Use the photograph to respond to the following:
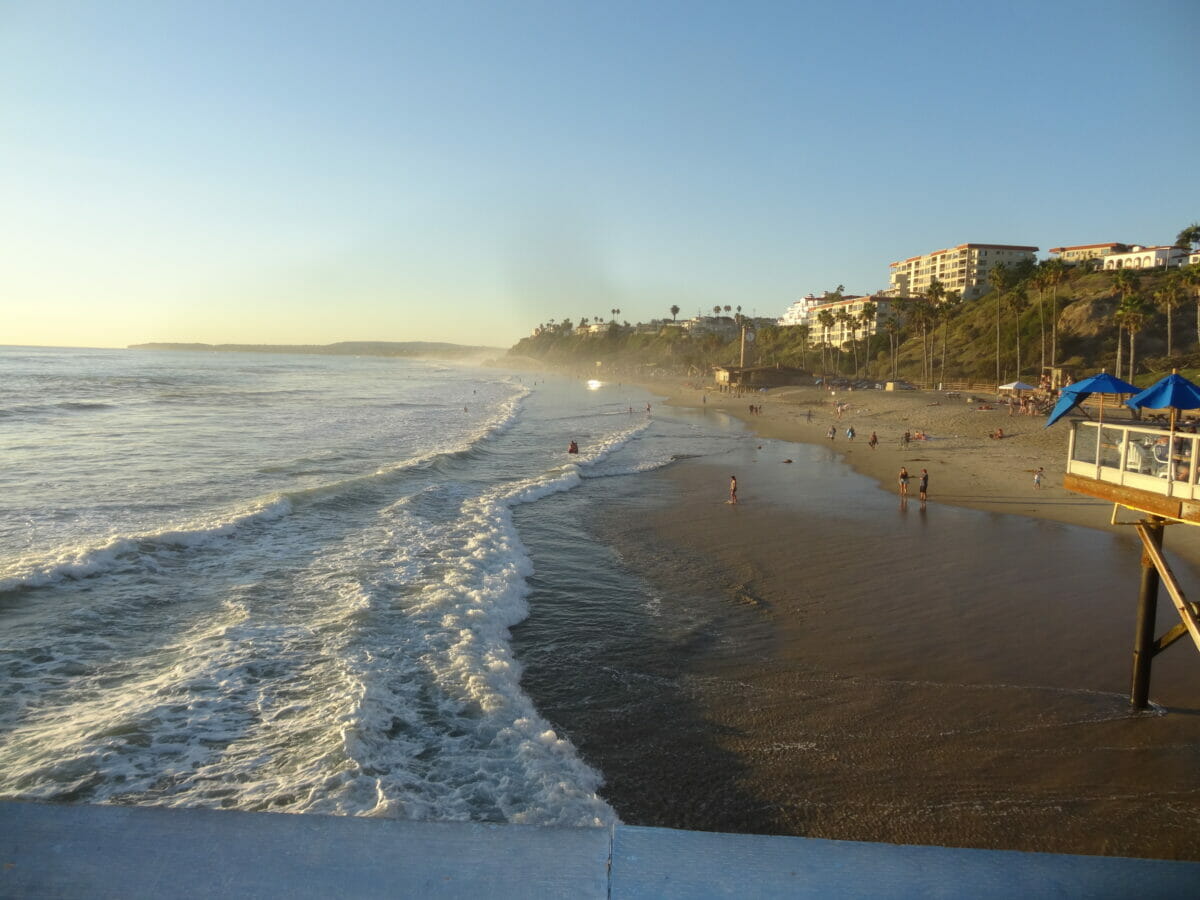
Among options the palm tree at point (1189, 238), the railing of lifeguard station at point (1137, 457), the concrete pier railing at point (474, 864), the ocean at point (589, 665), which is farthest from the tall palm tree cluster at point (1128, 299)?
the concrete pier railing at point (474, 864)

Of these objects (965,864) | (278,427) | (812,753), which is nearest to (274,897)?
(965,864)

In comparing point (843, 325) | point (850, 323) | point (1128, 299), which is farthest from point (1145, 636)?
point (843, 325)

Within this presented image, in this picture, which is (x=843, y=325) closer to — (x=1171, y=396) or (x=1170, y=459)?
(x=1171, y=396)

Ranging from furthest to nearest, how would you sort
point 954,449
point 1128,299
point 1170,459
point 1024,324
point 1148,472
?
point 1024,324 → point 1128,299 → point 954,449 → point 1148,472 → point 1170,459

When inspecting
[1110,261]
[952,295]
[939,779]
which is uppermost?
[1110,261]

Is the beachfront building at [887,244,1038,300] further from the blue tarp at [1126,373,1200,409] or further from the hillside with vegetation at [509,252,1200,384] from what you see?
the blue tarp at [1126,373,1200,409]

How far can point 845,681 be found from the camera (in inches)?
409

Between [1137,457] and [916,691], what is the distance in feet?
13.5

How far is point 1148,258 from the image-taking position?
9712 centimetres

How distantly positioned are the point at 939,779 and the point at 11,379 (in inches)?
3764

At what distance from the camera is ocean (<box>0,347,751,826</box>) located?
24.8 ft

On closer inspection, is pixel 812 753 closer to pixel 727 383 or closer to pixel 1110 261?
pixel 727 383

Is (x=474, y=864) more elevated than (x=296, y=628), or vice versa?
(x=474, y=864)

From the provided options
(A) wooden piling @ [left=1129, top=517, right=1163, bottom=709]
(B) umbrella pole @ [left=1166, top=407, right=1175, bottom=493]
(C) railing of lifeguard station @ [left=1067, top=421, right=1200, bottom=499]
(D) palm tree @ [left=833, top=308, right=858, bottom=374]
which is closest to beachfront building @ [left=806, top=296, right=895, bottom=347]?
(D) palm tree @ [left=833, top=308, right=858, bottom=374]
